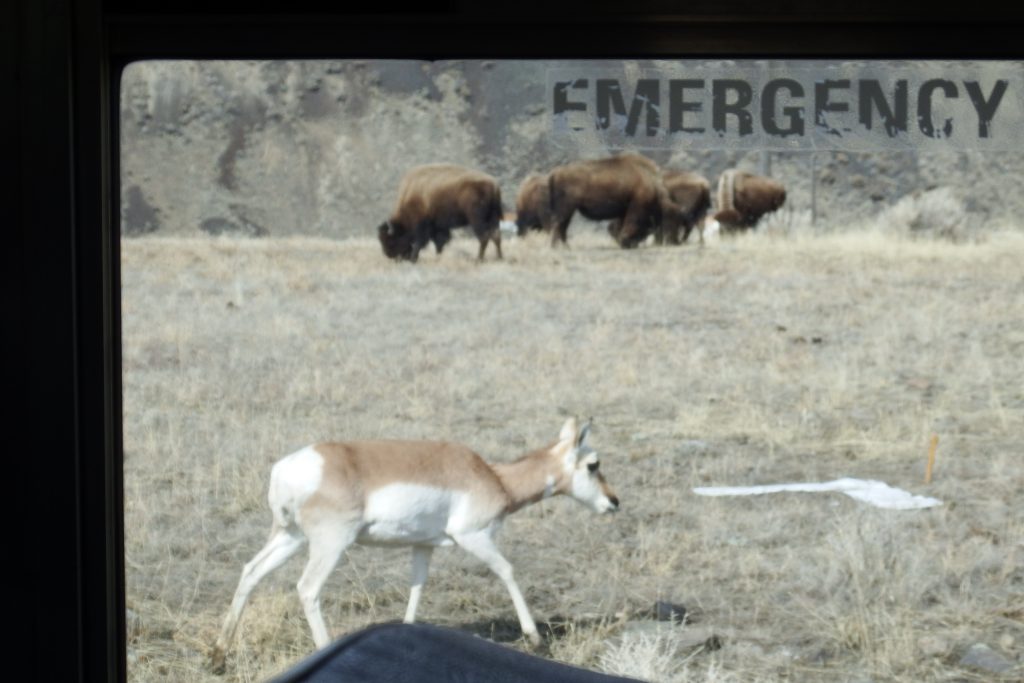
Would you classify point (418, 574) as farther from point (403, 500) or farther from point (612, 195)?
point (612, 195)

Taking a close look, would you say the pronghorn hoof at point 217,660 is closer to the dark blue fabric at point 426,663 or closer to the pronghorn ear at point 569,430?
the pronghorn ear at point 569,430

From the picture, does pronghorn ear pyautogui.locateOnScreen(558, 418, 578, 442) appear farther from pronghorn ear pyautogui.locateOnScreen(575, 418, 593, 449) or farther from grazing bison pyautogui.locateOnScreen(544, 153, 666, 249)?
grazing bison pyautogui.locateOnScreen(544, 153, 666, 249)

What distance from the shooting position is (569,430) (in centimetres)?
245

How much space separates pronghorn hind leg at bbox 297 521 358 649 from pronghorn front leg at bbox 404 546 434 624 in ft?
0.42

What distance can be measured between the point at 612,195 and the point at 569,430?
16.8 inches

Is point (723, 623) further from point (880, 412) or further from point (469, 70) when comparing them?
point (469, 70)

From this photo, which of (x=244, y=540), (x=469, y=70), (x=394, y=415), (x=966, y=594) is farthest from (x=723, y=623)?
(x=469, y=70)

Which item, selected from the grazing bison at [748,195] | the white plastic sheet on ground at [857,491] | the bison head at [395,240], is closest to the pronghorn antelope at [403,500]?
the white plastic sheet on ground at [857,491]

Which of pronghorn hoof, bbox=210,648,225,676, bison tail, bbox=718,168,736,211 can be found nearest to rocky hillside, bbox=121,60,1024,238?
bison tail, bbox=718,168,736,211

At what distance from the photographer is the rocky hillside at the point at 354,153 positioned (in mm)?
2383

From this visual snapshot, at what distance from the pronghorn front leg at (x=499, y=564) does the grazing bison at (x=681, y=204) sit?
2.02ft

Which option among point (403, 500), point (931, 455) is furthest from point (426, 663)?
point (931, 455)

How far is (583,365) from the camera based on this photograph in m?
2.44

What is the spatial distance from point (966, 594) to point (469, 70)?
125cm
